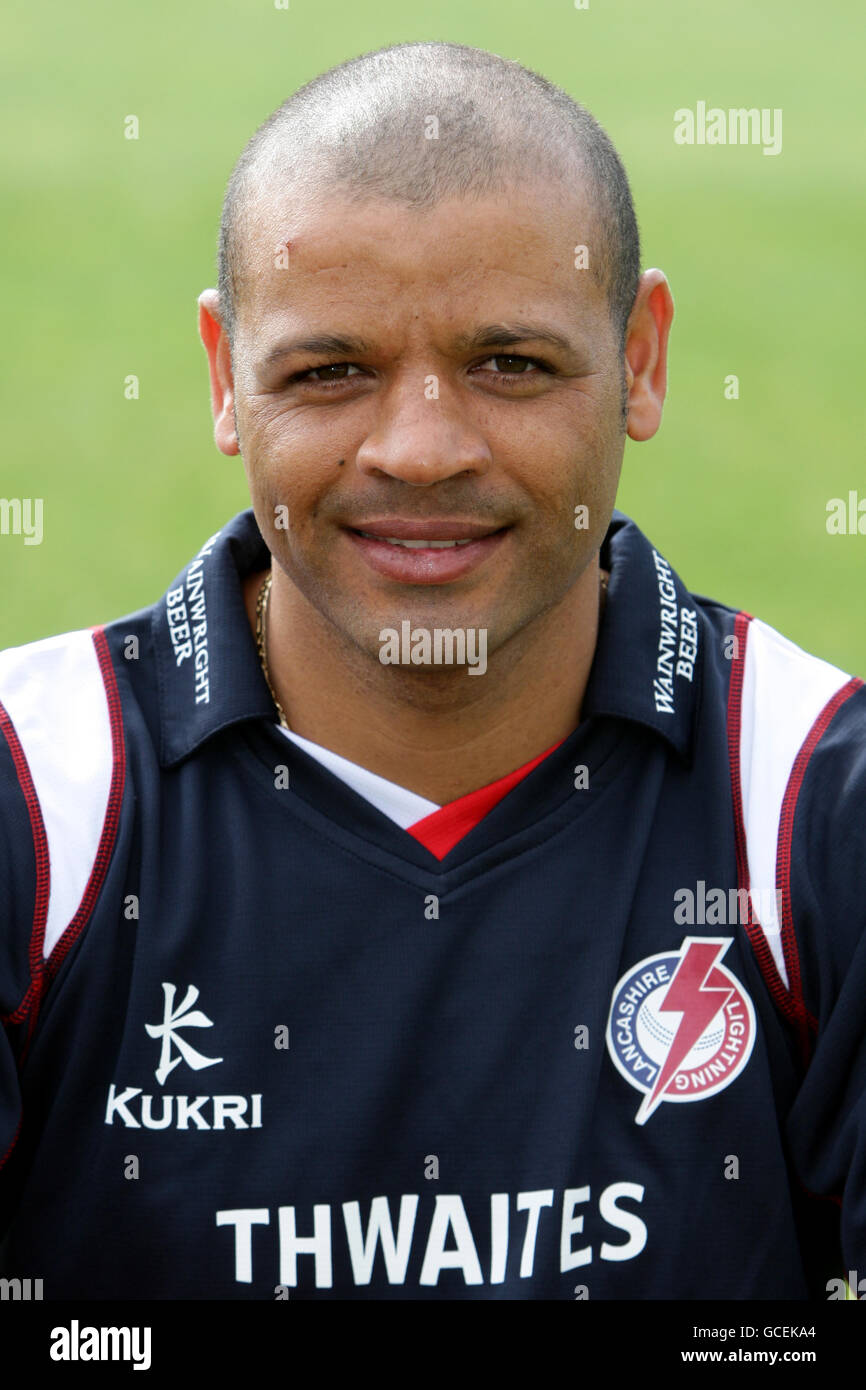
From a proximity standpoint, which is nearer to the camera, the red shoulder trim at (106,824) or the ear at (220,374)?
the red shoulder trim at (106,824)

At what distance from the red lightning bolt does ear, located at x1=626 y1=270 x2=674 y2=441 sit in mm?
642

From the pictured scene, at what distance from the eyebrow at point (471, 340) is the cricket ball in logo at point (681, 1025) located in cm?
71

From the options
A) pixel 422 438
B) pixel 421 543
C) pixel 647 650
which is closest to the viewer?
pixel 422 438

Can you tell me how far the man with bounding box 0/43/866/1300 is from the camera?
2121 millimetres

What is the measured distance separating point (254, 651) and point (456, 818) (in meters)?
0.32

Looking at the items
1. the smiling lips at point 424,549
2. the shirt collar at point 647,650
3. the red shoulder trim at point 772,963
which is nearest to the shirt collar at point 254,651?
the shirt collar at point 647,650

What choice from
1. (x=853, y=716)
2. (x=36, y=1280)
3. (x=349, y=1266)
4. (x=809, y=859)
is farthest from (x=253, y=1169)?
(x=853, y=716)

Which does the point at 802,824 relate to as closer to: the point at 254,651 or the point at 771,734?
the point at 771,734

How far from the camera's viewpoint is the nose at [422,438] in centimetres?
208

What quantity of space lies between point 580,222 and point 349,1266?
3.94 ft

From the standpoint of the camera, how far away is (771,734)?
230 centimetres

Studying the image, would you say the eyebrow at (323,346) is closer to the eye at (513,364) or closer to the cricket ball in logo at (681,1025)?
the eye at (513,364)

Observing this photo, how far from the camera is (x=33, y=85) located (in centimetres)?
1207

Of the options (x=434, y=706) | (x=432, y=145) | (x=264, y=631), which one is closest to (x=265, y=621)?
(x=264, y=631)
